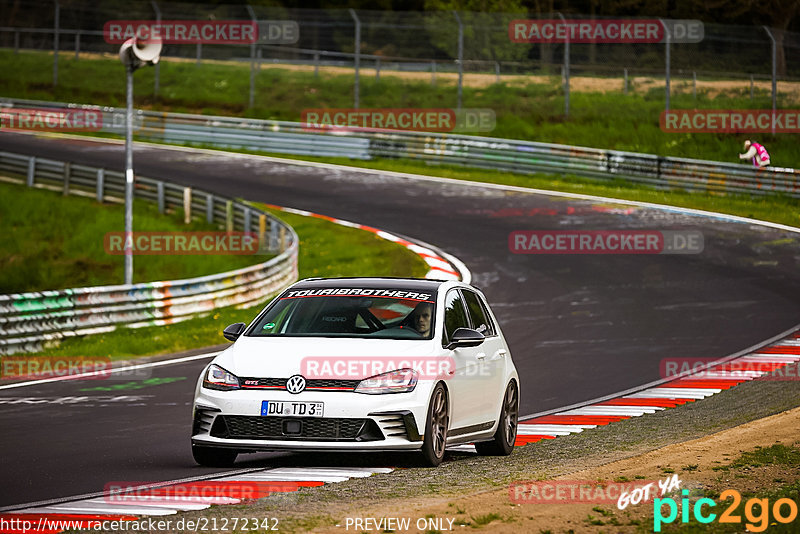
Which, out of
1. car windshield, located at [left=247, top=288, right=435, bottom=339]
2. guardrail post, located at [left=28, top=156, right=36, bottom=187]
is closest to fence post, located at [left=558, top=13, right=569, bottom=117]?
guardrail post, located at [left=28, top=156, right=36, bottom=187]

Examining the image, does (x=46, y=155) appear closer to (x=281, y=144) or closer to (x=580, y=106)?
(x=281, y=144)

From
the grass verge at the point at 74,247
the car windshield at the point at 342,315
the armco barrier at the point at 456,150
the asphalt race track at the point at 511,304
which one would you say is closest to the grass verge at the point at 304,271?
the asphalt race track at the point at 511,304

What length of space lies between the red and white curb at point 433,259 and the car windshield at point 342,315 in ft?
38.8

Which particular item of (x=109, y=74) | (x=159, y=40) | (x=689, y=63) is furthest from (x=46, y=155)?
(x=159, y=40)

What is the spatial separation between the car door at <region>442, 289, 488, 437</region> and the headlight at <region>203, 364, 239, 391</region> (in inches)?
62.4

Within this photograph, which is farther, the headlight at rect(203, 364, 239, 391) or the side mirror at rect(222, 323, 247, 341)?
the side mirror at rect(222, 323, 247, 341)

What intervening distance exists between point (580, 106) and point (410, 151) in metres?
5.64

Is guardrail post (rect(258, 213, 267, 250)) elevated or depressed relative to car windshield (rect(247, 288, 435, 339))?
depressed

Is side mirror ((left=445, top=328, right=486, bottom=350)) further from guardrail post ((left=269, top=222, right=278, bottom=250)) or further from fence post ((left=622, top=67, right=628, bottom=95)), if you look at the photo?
fence post ((left=622, top=67, right=628, bottom=95))

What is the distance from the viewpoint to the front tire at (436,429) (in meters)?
8.95

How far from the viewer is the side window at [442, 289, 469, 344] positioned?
9.91 meters

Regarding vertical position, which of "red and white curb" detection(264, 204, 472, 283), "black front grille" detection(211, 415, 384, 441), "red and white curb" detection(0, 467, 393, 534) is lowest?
"red and white curb" detection(264, 204, 472, 283)

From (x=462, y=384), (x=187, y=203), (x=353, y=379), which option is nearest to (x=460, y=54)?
(x=187, y=203)

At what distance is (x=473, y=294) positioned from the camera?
11.0 metres
